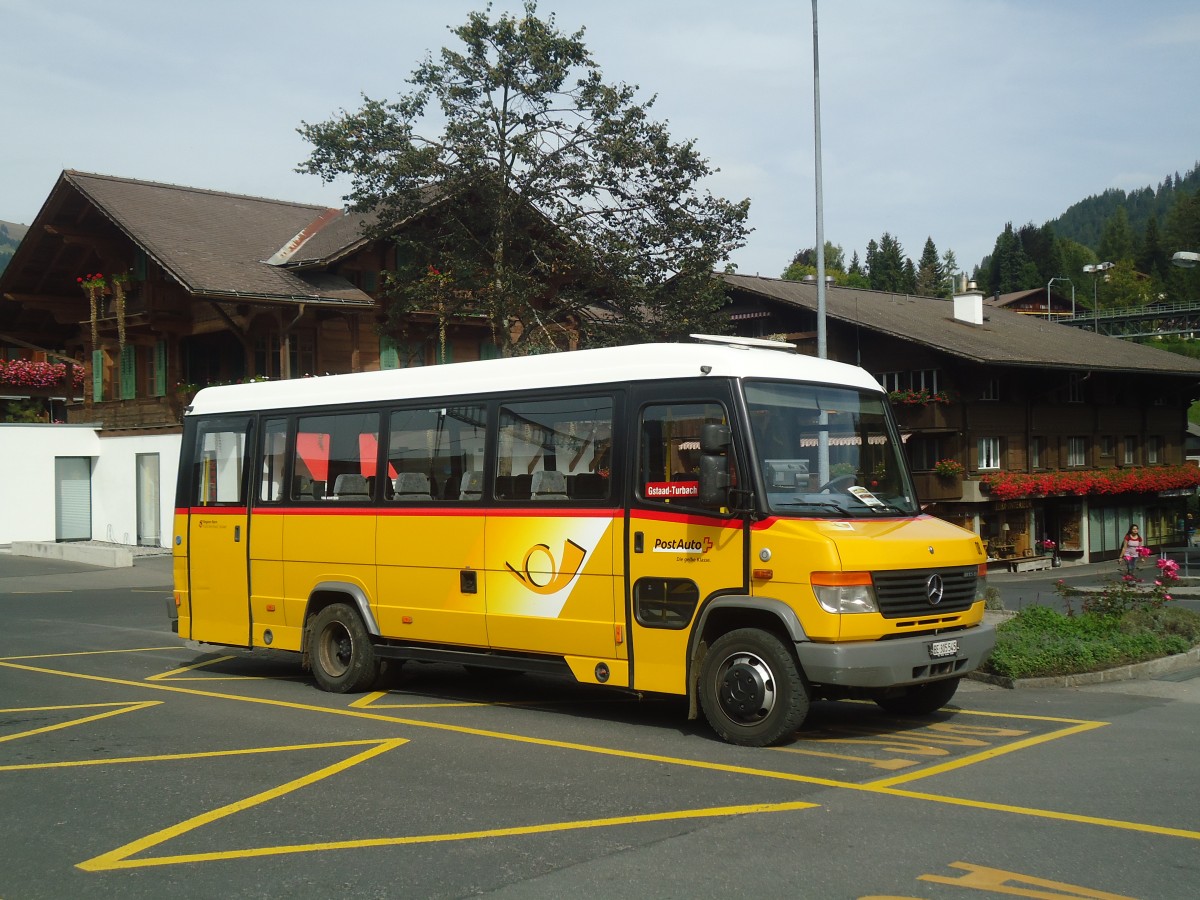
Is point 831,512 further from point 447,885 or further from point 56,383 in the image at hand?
point 56,383

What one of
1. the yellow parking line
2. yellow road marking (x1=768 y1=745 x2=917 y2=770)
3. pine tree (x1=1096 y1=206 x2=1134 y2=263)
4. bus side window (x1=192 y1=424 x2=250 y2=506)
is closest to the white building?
the yellow parking line

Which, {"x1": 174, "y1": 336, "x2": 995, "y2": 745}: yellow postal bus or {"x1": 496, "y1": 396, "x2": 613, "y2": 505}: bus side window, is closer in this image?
{"x1": 174, "y1": 336, "x2": 995, "y2": 745}: yellow postal bus

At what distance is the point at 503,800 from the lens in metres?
7.68

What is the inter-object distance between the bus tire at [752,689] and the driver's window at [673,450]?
3.81ft

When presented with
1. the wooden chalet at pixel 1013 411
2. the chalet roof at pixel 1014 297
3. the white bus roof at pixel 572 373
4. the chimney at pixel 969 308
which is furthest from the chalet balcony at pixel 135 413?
the chalet roof at pixel 1014 297

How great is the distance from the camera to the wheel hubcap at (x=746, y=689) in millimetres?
9227

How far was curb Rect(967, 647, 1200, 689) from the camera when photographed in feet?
41.0

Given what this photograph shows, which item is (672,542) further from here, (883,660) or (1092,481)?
(1092,481)

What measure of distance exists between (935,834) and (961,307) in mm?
49443

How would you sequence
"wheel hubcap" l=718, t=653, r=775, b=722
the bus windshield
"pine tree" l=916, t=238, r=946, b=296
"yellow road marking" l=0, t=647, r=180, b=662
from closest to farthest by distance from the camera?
"wheel hubcap" l=718, t=653, r=775, b=722 < the bus windshield < "yellow road marking" l=0, t=647, r=180, b=662 < "pine tree" l=916, t=238, r=946, b=296

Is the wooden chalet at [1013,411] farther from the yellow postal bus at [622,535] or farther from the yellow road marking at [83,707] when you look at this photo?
the yellow road marking at [83,707]

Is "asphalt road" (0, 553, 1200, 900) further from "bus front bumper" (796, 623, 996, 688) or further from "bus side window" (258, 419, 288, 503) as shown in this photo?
"bus side window" (258, 419, 288, 503)

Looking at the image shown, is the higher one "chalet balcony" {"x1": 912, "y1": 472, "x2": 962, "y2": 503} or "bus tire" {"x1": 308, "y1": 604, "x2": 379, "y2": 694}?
"chalet balcony" {"x1": 912, "y1": 472, "x2": 962, "y2": 503}

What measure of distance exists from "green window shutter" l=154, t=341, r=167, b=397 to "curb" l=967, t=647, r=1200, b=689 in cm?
3029
